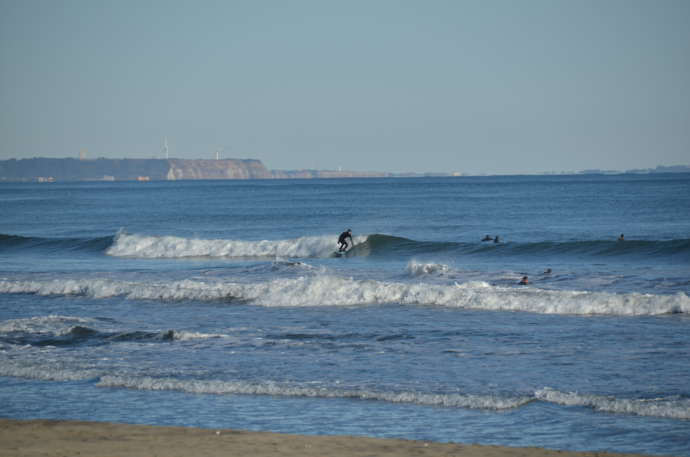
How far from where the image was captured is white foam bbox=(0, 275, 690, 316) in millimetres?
17641

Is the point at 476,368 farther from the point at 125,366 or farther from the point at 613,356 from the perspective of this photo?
the point at 125,366

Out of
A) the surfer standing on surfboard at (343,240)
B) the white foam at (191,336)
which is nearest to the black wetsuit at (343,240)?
the surfer standing on surfboard at (343,240)

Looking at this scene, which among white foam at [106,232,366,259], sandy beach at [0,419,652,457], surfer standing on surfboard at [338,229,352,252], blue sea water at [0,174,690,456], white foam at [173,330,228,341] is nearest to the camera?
sandy beach at [0,419,652,457]

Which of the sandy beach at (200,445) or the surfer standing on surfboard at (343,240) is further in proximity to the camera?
the surfer standing on surfboard at (343,240)

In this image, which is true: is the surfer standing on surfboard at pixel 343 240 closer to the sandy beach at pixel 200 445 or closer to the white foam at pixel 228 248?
the white foam at pixel 228 248

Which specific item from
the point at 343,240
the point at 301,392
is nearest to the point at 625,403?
the point at 301,392

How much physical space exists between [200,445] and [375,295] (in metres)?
12.0

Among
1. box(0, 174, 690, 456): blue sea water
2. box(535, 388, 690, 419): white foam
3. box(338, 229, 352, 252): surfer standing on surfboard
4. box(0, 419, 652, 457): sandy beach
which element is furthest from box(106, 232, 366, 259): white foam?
box(0, 419, 652, 457): sandy beach

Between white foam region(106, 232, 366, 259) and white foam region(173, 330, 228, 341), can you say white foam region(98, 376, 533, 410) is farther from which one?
white foam region(106, 232, 366, 259)

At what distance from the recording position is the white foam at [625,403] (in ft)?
32.2

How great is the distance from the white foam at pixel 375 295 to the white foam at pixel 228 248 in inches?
509

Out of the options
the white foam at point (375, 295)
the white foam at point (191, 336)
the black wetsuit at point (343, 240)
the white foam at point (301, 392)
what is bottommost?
the white foam at point (301, 392)

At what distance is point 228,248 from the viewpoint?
121 feet

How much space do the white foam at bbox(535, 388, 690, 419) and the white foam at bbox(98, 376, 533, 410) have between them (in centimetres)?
39
